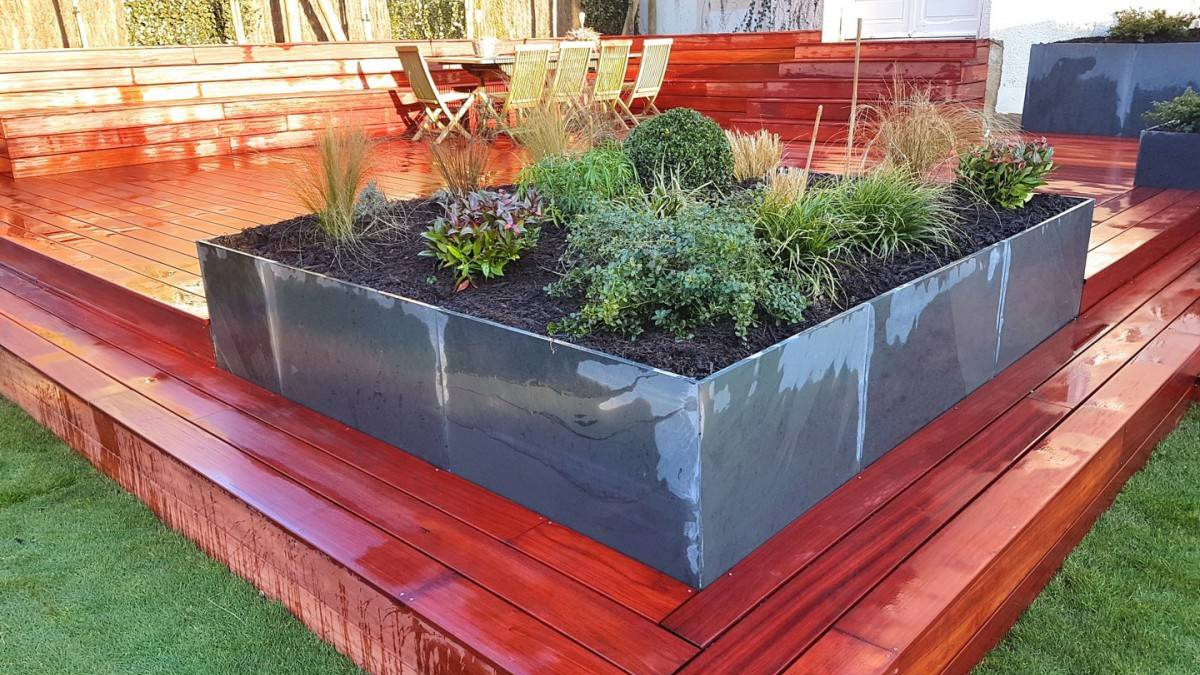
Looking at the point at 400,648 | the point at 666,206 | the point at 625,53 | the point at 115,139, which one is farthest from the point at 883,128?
the point at 115,139

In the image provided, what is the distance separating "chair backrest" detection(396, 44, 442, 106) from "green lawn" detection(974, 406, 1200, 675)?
6.62 metres

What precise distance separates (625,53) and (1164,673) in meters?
7.37

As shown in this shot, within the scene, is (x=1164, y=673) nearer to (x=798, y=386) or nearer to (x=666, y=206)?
(x=798, y=386)

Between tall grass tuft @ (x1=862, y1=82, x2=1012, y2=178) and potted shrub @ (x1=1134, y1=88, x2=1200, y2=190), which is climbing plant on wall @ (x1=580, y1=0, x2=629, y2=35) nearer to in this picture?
potted shrub @ (x1=1134, y1=88, x2=1200, y2=190)

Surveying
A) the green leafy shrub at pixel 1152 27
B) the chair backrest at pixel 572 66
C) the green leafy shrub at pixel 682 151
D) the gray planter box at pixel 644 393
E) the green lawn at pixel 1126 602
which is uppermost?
the green leafy shrub at pixel 1152 27

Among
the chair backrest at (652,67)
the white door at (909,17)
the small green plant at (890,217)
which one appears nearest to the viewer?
the small green plant at (890,217)

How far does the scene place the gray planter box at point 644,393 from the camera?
186 centimetres

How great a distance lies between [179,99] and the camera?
7816 millimetres

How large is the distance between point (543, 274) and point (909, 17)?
27.6 ft

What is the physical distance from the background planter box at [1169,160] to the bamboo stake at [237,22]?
347 inches

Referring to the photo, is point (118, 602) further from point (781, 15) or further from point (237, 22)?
point (781, 15)

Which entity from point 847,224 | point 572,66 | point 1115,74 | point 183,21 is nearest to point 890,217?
point 847,224

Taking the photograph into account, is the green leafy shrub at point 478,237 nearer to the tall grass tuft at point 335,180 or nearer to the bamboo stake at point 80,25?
the tall grass tuft at point 335,180

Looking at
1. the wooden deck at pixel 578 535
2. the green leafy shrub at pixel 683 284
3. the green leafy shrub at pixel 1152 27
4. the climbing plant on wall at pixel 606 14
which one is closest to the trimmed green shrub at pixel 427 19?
the climbing plant on wall at pixel 606 14
